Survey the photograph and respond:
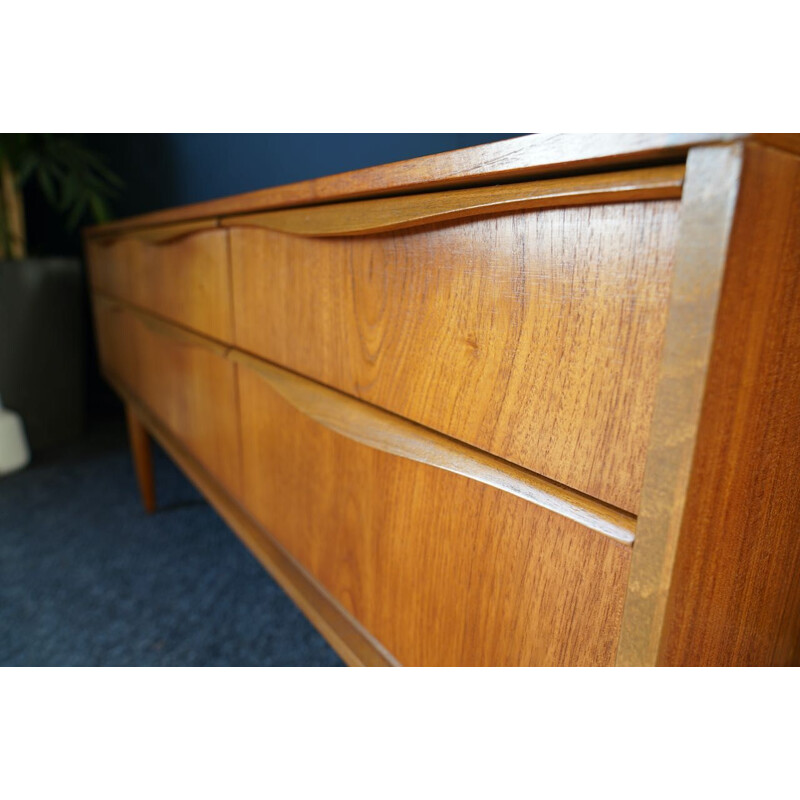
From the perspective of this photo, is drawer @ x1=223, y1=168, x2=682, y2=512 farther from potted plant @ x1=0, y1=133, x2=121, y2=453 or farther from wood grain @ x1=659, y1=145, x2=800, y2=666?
potted plant @ x1=0, y1=133, x2=121, y2=453

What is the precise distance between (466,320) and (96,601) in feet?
2.61

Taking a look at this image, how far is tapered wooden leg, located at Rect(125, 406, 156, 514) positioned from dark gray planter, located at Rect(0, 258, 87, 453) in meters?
0.52

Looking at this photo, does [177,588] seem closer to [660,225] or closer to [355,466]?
[355,466]

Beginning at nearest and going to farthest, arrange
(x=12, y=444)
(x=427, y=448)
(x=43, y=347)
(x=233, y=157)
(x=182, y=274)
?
1. (x=427, y=448)
2. (x=182, y=274)
3. (x=233, y=157)
4. (x=12, y=444)
5. (x=43, y=347)

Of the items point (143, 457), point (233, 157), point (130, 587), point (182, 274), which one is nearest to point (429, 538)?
point (182, 274)

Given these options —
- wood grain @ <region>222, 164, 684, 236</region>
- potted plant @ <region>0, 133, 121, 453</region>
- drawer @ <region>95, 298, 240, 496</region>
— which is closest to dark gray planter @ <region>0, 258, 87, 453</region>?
potted plant @ <region>0, 133, 121, 453</region>

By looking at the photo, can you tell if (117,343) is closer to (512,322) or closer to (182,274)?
(182,274)

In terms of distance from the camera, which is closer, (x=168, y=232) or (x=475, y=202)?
(x=475, y=202)

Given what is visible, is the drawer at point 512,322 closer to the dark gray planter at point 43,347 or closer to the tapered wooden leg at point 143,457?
the tapered wooden leg at point 143,457

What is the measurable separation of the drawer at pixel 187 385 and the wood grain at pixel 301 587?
0.02m

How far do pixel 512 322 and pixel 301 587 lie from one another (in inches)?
13.3

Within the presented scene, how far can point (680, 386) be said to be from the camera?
20 centimetres

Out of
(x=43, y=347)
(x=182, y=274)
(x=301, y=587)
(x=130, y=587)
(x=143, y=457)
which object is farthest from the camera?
(x=43, y=347)
